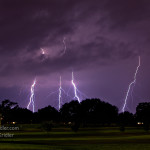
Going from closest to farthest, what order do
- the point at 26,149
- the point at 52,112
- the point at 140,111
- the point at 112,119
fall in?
the point at 26,149
the point at 140,111
the point at 112,119
the point at 52,112

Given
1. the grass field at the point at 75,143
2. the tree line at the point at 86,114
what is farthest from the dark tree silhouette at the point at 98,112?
the grass field at the point at 75,143

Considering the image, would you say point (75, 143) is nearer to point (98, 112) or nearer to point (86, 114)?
point (86, 114)

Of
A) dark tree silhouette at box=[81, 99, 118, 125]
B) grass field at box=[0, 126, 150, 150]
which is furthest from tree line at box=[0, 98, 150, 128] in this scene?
grass field at box=[0, 126, 150, 150]

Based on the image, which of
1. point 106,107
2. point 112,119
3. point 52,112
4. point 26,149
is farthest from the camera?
point 52,112

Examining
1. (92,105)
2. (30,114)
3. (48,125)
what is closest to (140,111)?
(92,105)

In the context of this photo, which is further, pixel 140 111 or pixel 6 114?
pixel 140 111

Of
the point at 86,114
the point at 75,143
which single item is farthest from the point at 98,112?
the point at 75,143

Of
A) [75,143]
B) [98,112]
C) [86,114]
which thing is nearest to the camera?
[75,143]

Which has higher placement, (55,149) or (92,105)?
(92,105)

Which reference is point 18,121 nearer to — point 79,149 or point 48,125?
point 48,125

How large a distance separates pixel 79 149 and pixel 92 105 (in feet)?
359

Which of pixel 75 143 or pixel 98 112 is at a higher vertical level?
pixel 98 112

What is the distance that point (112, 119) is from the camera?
407 ft

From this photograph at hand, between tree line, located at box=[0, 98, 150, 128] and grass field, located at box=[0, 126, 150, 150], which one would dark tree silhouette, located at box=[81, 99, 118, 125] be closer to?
tree line, located at box=[0, 98, 150, 128]
